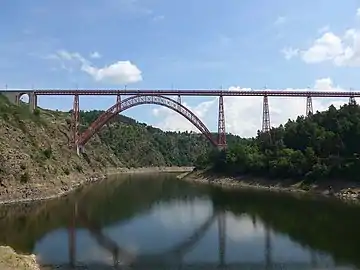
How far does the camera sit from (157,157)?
13300 cm

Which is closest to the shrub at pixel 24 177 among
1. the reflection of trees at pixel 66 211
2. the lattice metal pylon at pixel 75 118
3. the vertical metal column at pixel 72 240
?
the reflection of trees at pixel 66 211

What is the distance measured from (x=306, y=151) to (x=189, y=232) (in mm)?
30392

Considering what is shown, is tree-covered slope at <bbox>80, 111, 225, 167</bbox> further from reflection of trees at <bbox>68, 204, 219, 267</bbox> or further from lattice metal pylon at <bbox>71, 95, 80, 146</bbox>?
reflection of trees at <bbox>68, 204, 219, 267</bbox>

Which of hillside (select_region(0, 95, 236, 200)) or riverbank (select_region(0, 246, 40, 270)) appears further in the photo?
hillside (select_region(0, 95, 236, 200))

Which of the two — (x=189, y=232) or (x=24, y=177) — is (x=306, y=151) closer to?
(x=189, y=232)

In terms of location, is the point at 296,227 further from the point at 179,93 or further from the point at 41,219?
the point at 179,93

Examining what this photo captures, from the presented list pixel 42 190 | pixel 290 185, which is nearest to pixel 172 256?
pixel 42 190

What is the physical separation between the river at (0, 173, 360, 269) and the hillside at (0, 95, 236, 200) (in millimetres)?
3476

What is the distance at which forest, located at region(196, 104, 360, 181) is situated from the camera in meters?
51.9

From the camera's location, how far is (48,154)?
54875mm

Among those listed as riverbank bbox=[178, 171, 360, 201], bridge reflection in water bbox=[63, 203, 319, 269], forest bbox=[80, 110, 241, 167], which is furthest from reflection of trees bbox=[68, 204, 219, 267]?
forest bbox=[80, 110, 241, 167]

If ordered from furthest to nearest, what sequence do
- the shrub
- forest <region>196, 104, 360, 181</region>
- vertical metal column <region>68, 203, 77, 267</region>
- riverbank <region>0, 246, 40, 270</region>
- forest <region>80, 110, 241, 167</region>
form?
forest <region>80, 110, 241, 167</region>
forest <region>196, 104, 360, 181</region>
the shrub
vertical metal column <region>68, 203, 77, 267</region>
riverbank <region>0, 246, 40, 270</region>

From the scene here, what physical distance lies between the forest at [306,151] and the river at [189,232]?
268 inches

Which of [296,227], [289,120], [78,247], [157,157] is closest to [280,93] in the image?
[289,120]
